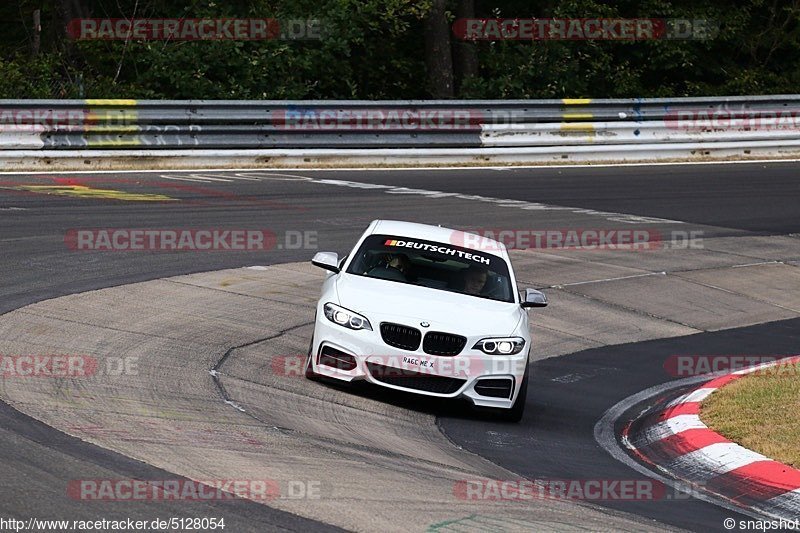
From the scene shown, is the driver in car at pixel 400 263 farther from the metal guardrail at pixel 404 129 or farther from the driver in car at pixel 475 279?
the metal guardrail at pixel 404 129

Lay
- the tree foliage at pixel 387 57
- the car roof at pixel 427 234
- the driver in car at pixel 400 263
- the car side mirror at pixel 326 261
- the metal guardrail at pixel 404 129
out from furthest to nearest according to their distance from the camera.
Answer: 1. the tree foliage at pixel 387 57
2. the metal guardrail at pixel 404 129
3. the car roof at pixel 427 234
4. the driver in car at pixel 400 263
5. the car side mirror at pixel 326 261

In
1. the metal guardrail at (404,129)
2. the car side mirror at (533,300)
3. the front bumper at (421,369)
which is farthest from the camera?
the metal guardrail at (404,129)

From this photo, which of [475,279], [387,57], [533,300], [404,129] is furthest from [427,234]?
[387,57]

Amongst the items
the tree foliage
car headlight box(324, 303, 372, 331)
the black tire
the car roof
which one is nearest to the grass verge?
the car roof

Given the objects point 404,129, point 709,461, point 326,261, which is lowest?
point 709,461

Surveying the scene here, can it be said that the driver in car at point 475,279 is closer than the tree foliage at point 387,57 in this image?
Yes

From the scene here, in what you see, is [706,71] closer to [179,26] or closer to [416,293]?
[179,26]

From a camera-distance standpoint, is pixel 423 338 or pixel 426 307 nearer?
pixel 423 338

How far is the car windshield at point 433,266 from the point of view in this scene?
35.8 ft

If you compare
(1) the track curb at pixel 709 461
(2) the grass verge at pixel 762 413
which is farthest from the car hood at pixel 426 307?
(2) the grass verge at pixel 762 413

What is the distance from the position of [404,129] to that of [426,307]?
13.5 m

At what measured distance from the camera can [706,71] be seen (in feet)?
104

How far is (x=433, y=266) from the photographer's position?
36.7 feet

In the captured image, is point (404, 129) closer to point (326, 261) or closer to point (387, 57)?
point (387, 57)
